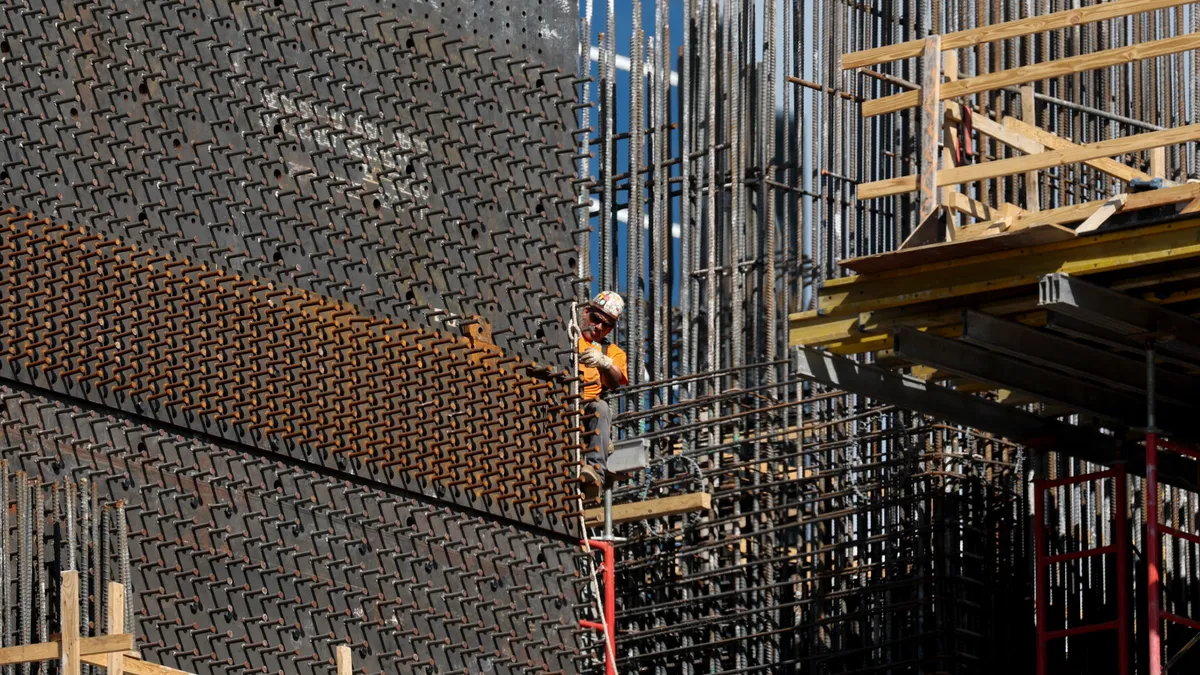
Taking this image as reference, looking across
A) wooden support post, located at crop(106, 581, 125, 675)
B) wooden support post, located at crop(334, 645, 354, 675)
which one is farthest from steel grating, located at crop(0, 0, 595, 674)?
wooden support post, located at crop(106, 581, 125, 675)

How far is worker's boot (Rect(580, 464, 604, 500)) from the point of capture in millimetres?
25031

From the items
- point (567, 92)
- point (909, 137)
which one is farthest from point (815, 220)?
point (567, 92)

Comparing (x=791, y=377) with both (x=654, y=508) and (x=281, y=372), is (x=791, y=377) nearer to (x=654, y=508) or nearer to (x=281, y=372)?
(x=654, y=508)

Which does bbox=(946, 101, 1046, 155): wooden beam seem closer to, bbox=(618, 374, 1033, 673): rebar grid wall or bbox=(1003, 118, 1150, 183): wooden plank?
bbox=(1003, 118, 1150, 183): wooden plank

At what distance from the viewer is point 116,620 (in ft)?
59.9

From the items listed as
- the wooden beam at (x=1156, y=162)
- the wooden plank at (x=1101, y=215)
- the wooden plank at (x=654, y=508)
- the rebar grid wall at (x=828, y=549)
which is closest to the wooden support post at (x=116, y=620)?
the wooden plank at (x=1101, y=215)

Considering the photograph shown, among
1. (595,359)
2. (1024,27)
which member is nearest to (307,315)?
(595,359)

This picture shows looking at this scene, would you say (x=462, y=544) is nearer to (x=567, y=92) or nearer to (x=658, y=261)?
(x=567, y=92)

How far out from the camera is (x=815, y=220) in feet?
101

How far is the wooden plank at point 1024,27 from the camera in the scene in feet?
69.5

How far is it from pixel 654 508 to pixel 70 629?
11.3 meters

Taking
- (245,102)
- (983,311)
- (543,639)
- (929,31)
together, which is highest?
(929,31)

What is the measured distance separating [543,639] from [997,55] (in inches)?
390

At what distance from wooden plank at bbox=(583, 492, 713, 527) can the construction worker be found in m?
2.38
